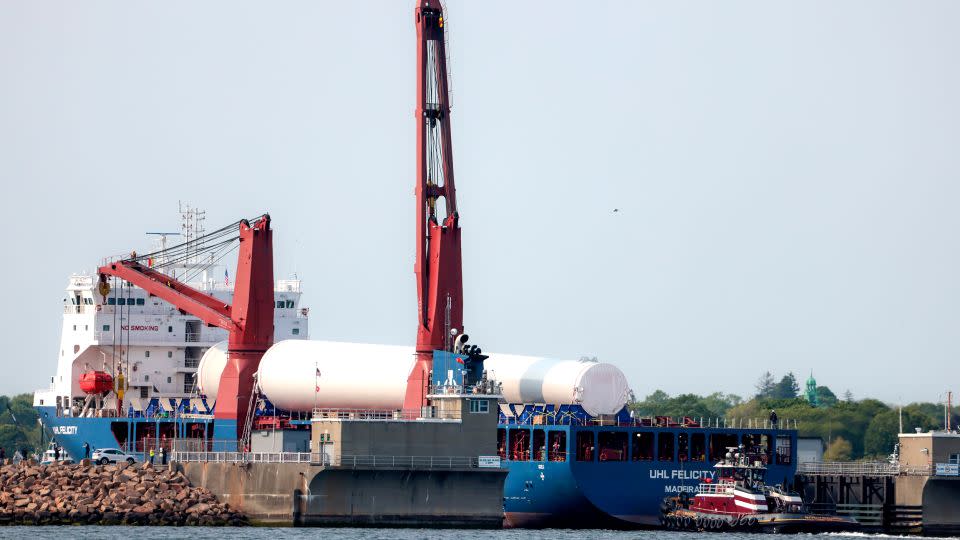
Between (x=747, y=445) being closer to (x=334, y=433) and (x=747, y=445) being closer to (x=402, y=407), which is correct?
(x=402, y=407)

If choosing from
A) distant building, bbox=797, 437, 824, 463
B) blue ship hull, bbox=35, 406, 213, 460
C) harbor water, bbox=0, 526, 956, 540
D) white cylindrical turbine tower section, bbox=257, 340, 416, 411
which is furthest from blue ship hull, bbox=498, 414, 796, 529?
distant building, bbox=797, 437, 824, 463

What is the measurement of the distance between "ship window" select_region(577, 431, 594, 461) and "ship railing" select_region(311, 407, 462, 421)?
6.91m

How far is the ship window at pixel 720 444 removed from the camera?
92.3 m

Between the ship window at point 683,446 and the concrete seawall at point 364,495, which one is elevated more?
the ship window at point 683,446

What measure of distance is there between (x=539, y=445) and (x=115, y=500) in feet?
60.6

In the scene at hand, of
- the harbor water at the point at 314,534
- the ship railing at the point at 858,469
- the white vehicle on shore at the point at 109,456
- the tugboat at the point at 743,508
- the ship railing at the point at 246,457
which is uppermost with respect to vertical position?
the ship railing at the point at 246,457

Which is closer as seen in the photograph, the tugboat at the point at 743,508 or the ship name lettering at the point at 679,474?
the tugboat at the point at 743,508

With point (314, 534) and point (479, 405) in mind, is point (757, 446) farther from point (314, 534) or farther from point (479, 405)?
point (314, 534)

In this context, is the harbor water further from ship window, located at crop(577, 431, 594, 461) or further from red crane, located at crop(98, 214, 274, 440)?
red crane, located at crop(98, 214, 274, 440)

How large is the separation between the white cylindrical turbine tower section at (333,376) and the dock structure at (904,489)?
61.5 feet

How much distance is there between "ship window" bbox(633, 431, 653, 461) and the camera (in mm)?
90750

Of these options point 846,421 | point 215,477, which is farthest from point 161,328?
point 846,421

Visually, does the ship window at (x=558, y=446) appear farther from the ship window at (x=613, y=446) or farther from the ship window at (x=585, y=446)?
the ship window at (x=613, y=446)

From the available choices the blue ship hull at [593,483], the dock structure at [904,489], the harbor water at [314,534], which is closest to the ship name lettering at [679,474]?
the blue ship hull at [593,483]
